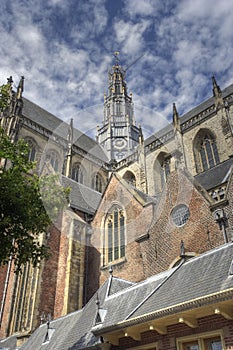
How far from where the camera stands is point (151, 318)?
741 cm

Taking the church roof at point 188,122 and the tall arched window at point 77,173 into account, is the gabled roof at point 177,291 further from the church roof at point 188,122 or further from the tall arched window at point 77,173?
the tall arched window at point 77,173

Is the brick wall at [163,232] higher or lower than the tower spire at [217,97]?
lower

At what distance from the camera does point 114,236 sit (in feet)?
60.2

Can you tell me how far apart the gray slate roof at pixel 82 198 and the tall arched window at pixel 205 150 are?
9530mm

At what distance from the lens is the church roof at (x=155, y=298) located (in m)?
6.98

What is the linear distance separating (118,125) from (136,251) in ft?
122

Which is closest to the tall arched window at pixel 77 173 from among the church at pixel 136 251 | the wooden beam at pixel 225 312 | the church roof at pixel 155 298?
the church at pixel 136 251

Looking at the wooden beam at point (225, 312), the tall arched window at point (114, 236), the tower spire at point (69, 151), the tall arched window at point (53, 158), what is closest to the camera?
the wooden beam at point (225, 312)

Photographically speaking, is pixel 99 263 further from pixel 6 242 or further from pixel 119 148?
pixel 119 148

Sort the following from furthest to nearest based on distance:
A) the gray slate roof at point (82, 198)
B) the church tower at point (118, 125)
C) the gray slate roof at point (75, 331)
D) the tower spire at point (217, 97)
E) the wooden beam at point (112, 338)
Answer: the church tower at point (118, 125) < the tower spire at point (217, 97) < the gray slate roof at point (82, 198) < the gray slate roof at point (75, 331) < the wooden beam at point (112, 338)

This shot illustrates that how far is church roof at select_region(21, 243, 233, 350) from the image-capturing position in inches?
275

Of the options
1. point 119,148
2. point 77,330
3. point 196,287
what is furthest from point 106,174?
point 196,287

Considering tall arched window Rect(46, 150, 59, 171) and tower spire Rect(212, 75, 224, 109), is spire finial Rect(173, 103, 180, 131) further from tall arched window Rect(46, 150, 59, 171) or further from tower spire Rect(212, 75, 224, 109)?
tall arched window Rect(46, 150, 59, 171)

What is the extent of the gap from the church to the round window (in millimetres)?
51
